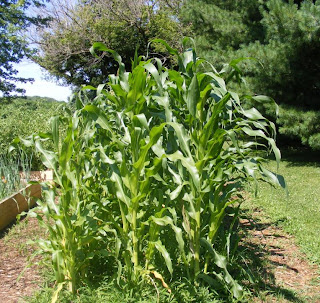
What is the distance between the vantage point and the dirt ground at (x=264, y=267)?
8.74 ft

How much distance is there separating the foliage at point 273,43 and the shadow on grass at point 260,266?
14.3 feet

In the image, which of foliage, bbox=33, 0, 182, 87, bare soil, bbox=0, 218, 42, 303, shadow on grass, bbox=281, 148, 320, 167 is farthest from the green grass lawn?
foliage, bbox=33, 0, 182, 87

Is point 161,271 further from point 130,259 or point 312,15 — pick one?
point 312,15

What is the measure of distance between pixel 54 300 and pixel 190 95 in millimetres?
1566

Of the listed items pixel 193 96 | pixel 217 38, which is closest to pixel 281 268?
pixel 193 96

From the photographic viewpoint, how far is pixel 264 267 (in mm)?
3074

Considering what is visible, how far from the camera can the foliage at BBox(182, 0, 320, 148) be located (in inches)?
285

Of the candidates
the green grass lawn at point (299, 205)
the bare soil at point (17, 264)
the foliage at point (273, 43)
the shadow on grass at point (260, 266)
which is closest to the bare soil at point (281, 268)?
the shadow on grass at point (260, 266)

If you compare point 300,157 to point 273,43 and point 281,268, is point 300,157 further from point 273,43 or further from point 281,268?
point 281,268

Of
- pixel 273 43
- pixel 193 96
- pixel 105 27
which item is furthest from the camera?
pixel 105 27

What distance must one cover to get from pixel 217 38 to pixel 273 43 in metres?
3.57

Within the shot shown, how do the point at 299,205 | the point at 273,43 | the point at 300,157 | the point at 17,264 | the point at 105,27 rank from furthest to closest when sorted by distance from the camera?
the point at 105,27 < the point at 300,157 < the point at 273,43 < the point at 299,205 < the point at 17,264

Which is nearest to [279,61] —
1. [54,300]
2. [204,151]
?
[204,151]

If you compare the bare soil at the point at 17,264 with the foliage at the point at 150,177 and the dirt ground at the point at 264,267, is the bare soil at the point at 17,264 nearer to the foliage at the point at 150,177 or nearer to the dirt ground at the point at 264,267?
the dirt ground at the point at 264,267
